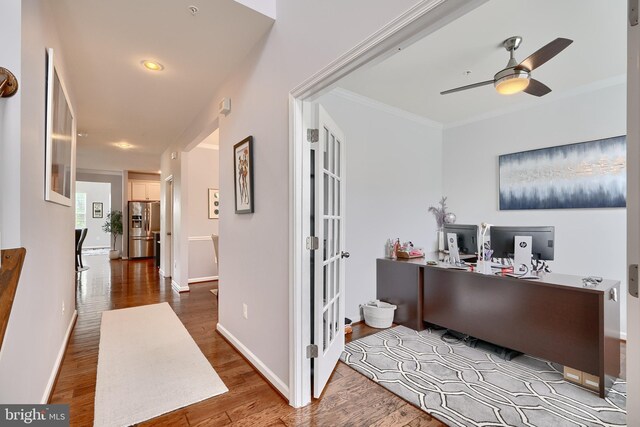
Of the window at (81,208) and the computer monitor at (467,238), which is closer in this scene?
the computer monitor at (467,238)

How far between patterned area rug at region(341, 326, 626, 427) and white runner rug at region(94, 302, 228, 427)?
1.21 meters

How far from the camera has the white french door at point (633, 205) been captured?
2.34ft

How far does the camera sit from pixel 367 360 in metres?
2.49

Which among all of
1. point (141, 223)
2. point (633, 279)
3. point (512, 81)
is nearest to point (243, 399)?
point (633, 279)

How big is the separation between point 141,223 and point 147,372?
7.58 meters

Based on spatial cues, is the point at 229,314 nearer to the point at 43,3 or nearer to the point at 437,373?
the point at 437,373

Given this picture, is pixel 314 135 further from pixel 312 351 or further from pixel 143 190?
pixel 143 190

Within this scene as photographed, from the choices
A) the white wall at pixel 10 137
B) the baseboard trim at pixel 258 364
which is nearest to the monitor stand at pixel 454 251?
the baseboard trim at pixel 258 364

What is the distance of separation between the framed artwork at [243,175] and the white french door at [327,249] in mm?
629

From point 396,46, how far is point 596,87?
344 centimetres

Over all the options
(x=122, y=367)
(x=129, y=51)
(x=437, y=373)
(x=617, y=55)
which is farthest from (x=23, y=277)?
(x=617, y=55)

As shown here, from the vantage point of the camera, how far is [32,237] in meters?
1.54

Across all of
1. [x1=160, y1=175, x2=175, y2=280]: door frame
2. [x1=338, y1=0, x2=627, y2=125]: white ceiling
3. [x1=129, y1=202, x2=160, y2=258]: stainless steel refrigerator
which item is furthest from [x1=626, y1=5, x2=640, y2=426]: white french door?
[x1=129, y1=202, x2=160, y2=258]: stainless steel refrigerator

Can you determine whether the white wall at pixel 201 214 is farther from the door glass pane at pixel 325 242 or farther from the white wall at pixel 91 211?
the white wall at pixel 91 211
